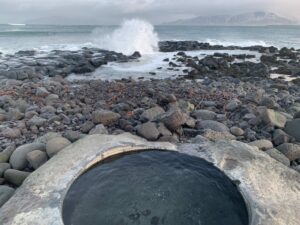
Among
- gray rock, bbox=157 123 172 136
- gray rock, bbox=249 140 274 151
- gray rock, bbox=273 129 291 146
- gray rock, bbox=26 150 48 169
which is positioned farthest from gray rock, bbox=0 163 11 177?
gray rock, bbox=273 129 291 146

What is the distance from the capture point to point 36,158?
17.5ft

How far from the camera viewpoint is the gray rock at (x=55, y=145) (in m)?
5.39

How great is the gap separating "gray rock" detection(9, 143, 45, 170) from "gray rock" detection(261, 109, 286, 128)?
4.87 m

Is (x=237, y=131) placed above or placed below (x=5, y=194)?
below

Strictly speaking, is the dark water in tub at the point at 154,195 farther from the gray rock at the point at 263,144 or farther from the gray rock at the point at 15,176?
the gray rock at the point at 263,144

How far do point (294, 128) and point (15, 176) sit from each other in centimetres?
555

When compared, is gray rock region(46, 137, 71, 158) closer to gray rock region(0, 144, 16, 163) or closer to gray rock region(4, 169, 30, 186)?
gray rock region(4, 169, 30, 186)

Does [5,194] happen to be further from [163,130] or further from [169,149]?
[163,130]

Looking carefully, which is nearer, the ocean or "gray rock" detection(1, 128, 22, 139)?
"gray rock" detection(1, 128, 22, 139)

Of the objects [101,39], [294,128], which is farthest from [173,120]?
[101,39]

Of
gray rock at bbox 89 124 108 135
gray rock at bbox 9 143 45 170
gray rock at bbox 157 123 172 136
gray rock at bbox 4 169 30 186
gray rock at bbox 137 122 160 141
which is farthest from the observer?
gray rock at bbox 89 124 108 135

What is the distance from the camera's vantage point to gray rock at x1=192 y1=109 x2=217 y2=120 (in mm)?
8027

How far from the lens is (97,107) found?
916cm

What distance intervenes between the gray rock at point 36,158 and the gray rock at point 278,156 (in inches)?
152
